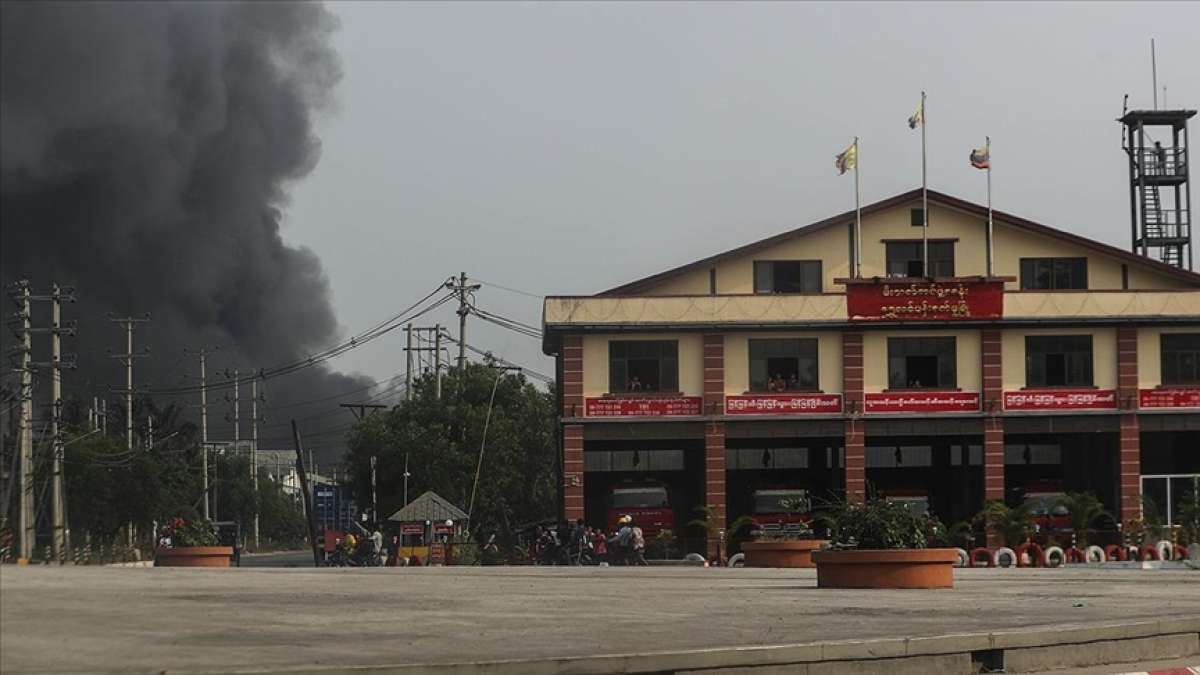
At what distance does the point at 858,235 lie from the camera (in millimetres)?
65938

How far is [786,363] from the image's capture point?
6444 centimetres

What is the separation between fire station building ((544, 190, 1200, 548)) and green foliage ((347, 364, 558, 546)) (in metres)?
19.9

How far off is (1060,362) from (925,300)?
18.4 ft

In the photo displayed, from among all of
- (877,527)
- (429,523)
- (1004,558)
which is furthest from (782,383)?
(877,527)

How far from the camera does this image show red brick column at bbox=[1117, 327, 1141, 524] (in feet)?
208

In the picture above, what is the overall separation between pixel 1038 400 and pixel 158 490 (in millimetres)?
46899

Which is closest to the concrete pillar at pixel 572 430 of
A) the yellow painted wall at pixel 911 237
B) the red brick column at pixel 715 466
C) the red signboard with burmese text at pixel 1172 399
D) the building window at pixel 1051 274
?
the yellow painted wall at pixel 911 237

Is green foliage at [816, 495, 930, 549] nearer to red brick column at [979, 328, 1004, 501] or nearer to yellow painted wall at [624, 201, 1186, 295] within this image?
red brick column at [979, 328, 1004, 501]

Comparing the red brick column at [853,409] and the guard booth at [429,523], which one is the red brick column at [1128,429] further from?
the guard booth at [429,523]

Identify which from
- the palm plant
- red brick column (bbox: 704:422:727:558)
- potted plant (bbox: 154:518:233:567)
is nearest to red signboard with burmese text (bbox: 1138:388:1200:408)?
the palm plant

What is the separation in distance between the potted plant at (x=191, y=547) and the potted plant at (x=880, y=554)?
54.1 ft

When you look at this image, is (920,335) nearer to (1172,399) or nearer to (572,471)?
(1172,399)

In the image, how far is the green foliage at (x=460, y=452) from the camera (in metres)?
86.2

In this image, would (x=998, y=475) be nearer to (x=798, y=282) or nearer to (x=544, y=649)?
(x=798, y=282)
